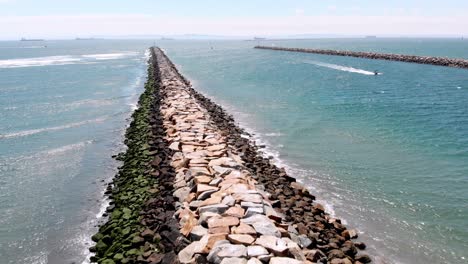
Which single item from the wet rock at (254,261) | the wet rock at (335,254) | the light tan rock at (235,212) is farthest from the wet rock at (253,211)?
the wet rock at (254,261)

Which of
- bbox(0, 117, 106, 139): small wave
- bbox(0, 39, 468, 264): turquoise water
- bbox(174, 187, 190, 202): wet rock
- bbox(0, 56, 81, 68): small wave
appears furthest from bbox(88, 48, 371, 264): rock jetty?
bbox(0, 56, 81, 68): small wave

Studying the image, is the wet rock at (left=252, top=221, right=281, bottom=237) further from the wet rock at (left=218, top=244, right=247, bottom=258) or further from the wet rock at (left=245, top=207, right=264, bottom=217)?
the wet rock at (left=218, top=244, right=247, bottom=258)

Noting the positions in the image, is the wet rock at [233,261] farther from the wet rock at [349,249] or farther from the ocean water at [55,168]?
the ocean water at [55,168]

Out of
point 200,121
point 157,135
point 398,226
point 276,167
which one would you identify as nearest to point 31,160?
point 157,135

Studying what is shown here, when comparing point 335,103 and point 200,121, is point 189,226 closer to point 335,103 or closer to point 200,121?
point 200,121

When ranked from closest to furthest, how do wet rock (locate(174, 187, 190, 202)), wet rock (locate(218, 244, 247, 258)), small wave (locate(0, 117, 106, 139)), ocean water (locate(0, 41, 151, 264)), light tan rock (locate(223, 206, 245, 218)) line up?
wet rock (locate(218, 244, 247, 258)) < light tan rock (locate(223, 206, 245, 218)) < ocean water (locate(0, 41, 151, 264)) < wet rock (locate(174, 187, 190, 202)) < small wave (locate(0, 117, 106, 139))

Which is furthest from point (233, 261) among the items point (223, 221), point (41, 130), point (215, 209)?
point (41, 130)
